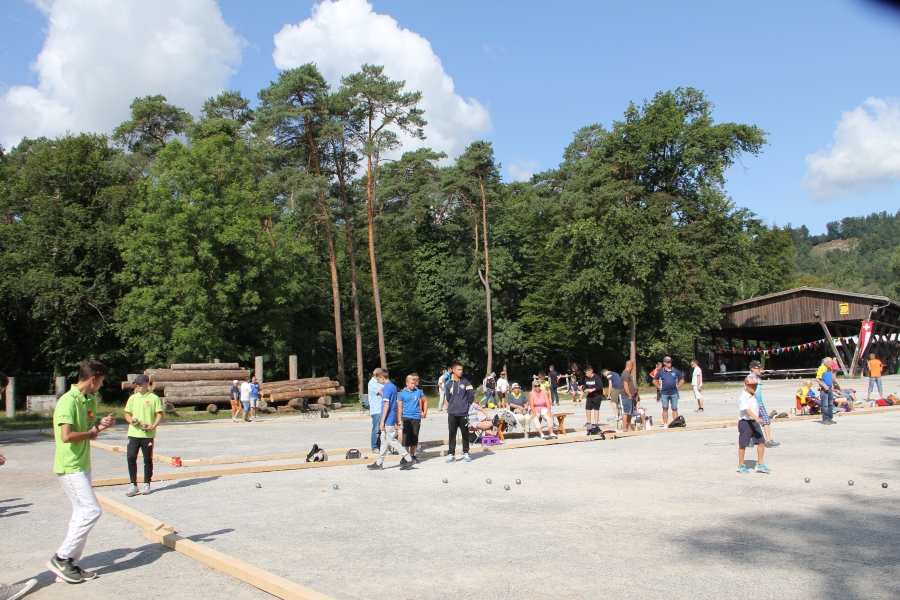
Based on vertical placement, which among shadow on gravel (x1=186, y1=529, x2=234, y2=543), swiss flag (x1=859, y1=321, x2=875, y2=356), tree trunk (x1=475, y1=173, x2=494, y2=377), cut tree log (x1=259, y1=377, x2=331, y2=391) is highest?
tree trunk (x1=475, y1=173, x2=494, y2=377)

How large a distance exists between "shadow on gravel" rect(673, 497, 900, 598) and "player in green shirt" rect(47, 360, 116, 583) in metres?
5.36

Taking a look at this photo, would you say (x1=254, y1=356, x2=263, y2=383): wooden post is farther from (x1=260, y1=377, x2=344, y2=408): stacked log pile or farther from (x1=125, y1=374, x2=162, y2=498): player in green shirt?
(x1=125, y1=374, x2=162, y2=498): player in green shirt

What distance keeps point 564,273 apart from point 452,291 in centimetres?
870

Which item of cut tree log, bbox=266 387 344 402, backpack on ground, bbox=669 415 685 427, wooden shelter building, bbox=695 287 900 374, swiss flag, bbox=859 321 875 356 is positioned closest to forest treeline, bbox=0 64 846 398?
wooden shelter building, bbox=695 287 900 374

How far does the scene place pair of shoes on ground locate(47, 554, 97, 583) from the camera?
5.99 m

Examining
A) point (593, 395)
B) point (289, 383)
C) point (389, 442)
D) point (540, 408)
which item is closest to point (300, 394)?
point (289, 383)

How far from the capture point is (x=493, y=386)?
32.2m

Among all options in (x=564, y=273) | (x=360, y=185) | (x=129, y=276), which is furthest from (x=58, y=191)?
(x=564, y=273)

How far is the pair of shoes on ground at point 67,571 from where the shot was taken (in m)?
5.99

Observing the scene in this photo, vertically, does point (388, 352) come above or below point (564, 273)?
below

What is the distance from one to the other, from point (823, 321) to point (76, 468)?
1868 inches

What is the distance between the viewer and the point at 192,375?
3156cm

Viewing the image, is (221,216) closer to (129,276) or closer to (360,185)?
(129,276)

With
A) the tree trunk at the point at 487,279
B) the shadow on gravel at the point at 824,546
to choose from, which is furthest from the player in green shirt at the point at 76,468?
the tree trunk at the point at 487,279
